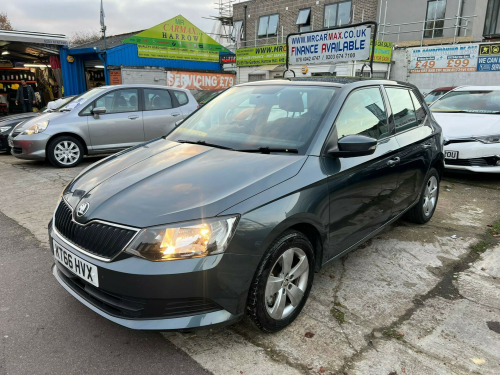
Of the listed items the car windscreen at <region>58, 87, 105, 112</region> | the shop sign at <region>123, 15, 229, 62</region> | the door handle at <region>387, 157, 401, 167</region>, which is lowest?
the door handle at <region>387, 157, 401, 167</region>

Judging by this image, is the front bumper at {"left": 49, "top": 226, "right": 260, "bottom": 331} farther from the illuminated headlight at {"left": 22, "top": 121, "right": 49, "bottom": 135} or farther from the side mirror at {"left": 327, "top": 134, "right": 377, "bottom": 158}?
the illuminated headlight at {"left": 22, "top": 121, "right": 49, "bottom": 135}

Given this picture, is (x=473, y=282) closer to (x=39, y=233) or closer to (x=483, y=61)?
(x=39, y=233)

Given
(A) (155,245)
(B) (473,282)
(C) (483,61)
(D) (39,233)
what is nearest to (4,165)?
(D) (39,233)

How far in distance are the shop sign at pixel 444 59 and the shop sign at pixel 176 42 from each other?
9.71 metres

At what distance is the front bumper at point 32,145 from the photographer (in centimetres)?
726

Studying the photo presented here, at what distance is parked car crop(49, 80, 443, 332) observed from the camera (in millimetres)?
2096

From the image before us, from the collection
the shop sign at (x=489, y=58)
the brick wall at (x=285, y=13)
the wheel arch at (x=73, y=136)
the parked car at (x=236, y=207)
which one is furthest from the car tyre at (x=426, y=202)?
the brick wall at (x=285, y=13)

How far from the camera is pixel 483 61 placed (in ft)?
47.5

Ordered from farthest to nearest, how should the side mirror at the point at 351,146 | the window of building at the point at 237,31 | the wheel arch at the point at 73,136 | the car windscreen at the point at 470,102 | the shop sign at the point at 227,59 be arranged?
1. the window of building at the point at 237,31
2. the shop sign at the point at 227,59
3. the wheel arch at the point at 73,136
4. the car windscreen at the point at 470,102
5. the side mirror at the point at 351,146

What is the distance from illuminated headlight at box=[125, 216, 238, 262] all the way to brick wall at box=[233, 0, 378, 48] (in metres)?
22.4

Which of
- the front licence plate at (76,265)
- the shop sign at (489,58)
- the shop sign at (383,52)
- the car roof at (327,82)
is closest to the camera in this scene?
the front licence plate at (76,265)

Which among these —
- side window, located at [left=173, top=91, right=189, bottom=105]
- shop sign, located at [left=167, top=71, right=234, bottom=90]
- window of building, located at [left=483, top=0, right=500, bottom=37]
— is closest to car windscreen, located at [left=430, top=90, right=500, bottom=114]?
side window, located at [left=173, top=91, right=189, bottom=105]

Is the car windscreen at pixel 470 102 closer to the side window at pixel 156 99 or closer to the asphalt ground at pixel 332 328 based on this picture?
the asphalt ground at pixel 332 328

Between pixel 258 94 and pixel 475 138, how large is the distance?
4457 mm
